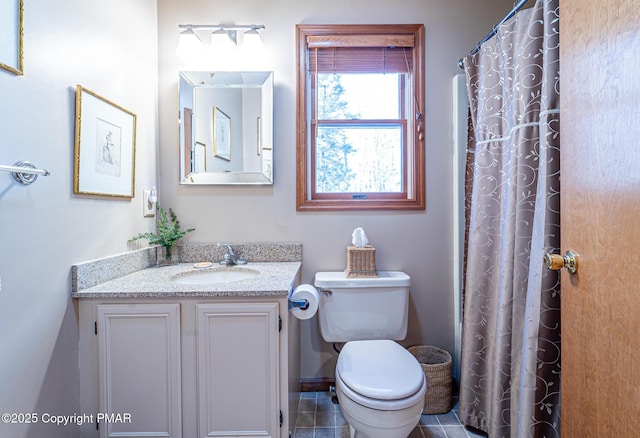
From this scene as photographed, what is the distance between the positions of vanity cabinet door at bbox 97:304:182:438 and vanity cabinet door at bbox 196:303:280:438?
0.33 feet

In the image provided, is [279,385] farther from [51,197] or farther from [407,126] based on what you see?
[407,126]

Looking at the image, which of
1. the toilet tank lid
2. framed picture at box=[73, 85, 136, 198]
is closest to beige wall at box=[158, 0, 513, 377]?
the toilet tank lid

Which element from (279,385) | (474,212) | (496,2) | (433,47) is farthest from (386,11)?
(279,385)

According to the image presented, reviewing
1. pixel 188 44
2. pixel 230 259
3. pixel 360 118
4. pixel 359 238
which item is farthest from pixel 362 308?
pixel 188 44

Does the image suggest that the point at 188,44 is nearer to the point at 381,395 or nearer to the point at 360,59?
the point at 360,59

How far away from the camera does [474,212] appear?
146cm

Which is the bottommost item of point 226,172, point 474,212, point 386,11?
point 474,212

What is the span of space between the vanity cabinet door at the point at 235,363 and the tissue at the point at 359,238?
0.65 metres

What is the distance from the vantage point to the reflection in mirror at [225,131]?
1.72 metres

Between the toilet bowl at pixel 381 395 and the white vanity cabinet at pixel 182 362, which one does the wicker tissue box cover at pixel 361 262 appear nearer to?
the toilet bowl at pixel 381 395

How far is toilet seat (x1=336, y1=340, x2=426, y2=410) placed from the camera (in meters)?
1.10

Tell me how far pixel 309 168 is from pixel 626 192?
1.38 m

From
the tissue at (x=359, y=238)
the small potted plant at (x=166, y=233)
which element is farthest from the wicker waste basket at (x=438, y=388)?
the small potted plant at (x=166, y=233)

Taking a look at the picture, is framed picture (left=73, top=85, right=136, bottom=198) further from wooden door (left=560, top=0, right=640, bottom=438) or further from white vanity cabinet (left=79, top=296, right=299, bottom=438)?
wooden door (left=560, top=0, right=640, bottom=438)
